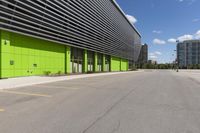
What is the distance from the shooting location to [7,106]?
8.78m

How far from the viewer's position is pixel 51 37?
28656mm

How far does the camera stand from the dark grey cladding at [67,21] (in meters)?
22.5

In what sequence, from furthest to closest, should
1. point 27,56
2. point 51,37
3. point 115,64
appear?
point 115,64 → point 51,37 → point 27,56

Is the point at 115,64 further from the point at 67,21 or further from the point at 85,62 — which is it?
the point at 67,21

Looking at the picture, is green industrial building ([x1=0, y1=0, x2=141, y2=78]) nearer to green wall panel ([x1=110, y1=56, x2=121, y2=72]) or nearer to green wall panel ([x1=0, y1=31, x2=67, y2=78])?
green wall panel ([x1=0, y1=31, x2=67, y2=78])

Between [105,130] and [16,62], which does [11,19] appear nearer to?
[16,62]

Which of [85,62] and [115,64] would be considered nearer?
[85,62]

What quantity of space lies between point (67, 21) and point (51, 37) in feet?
17.7

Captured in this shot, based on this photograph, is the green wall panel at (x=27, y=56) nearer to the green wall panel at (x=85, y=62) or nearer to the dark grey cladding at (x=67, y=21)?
the dark grey cladding at (x=67, y=21)

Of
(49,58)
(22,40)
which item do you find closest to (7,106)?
(22,40)

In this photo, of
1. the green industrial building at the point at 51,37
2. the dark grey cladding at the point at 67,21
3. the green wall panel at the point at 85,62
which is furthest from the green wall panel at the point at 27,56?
the green wall panel at the point at 85,62

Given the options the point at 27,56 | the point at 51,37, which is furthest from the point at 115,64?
the point at 27,56

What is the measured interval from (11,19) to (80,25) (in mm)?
17101

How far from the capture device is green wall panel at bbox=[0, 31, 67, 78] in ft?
71.5
